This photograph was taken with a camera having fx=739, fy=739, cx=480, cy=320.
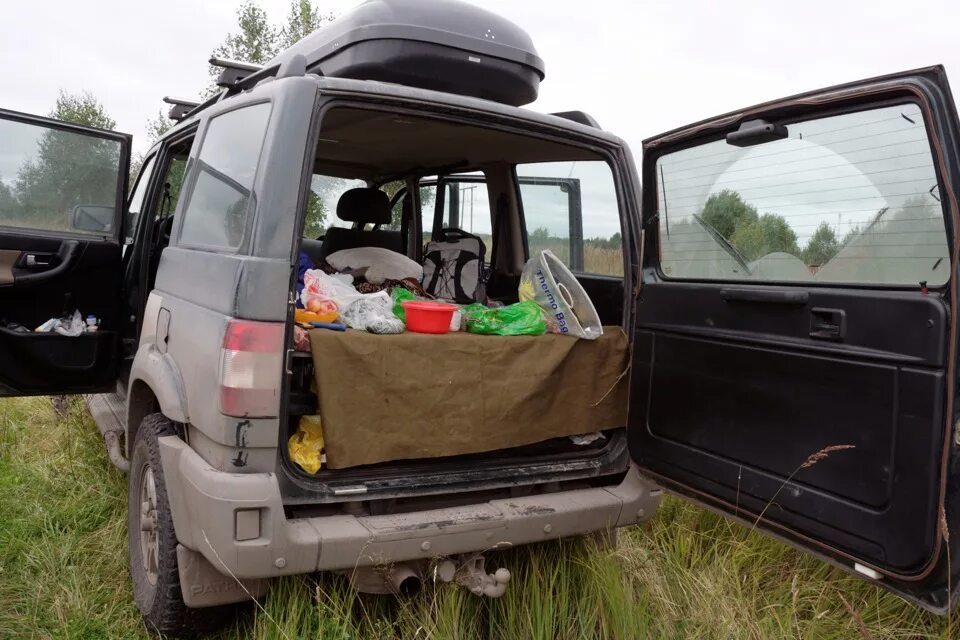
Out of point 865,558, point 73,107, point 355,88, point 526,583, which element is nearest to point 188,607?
point 526,583

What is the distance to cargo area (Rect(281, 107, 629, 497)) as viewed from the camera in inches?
101

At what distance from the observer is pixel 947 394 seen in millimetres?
1889

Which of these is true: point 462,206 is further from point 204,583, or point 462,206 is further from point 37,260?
point 204,583

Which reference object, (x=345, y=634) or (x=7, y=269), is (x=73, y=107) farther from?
(x=345, y=634)

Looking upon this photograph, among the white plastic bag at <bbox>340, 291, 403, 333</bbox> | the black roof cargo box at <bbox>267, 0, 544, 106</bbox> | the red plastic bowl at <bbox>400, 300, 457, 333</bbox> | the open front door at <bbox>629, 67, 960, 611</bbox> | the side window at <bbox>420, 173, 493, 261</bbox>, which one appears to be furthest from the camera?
the side window at <bbox>420, 173, 493, 261</bbox>

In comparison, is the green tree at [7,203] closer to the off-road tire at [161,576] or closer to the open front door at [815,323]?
the off-road tire at [161,576]

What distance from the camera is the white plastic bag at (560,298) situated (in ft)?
10.2

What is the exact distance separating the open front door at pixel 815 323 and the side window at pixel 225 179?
59.0 inches

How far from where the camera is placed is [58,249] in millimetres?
3844

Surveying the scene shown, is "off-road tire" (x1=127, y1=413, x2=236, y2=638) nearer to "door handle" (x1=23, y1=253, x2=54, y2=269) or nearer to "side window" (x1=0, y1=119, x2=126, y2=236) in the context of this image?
"door handle" (x1=23, y1=253, x2=54, y2=269)

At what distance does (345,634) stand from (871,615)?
1979 millimetres

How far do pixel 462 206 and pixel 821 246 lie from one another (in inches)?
120

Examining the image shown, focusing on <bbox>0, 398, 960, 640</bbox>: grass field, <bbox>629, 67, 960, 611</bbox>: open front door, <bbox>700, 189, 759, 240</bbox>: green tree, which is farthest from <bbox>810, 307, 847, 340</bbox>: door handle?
<bbox>0, 398, 960, 640</bbox>: grass field

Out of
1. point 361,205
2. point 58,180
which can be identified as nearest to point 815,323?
point 361,205
